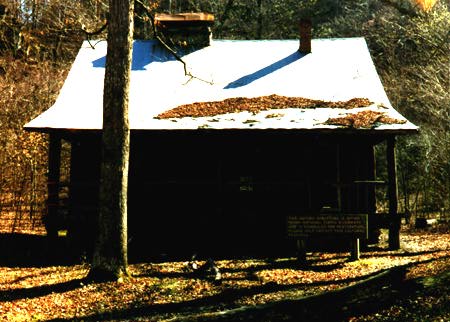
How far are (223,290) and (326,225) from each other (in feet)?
11.0

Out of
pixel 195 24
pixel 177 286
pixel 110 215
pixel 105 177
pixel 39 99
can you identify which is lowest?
pixel 177 286

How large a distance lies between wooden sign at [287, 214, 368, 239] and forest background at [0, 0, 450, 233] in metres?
4.82

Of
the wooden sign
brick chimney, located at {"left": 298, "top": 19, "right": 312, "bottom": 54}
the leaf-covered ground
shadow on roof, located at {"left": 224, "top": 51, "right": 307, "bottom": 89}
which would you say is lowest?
the leaf-covered ground

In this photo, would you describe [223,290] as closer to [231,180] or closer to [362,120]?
[231,180]

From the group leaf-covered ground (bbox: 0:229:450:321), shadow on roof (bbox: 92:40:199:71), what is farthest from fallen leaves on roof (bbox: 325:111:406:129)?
shadow on roof (bbox: 92:40:199:71)

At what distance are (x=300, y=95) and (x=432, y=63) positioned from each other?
545 inches

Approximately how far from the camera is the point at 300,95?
1486 centimetres

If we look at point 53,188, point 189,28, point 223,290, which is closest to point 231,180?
point 53,188

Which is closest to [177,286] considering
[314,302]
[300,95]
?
[314,302]

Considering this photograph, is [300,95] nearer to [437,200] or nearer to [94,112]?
[94,112]

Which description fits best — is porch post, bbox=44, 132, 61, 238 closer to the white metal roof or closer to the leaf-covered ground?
the white metal roof

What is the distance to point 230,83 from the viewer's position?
15.8 meters

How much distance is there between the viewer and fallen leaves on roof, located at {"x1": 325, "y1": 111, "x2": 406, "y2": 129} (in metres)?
12.4

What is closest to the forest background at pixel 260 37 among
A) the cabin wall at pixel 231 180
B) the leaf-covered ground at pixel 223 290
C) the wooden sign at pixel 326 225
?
the cabin wall at pixel 231 180
